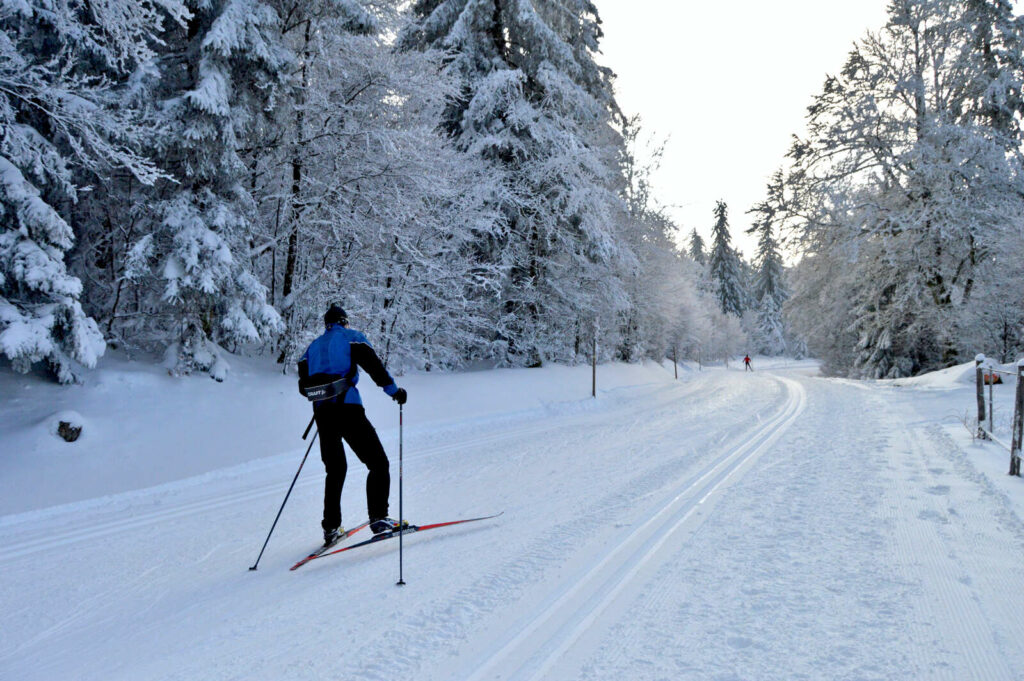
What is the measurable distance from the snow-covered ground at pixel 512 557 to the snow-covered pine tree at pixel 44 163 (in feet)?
3.75

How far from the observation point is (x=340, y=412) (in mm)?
4551

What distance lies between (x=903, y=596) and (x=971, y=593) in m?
0.40

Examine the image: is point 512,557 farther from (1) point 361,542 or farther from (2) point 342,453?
(2) point 342,453

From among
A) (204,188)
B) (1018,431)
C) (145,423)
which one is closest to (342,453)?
(145,423)

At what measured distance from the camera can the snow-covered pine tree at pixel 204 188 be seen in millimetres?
8469

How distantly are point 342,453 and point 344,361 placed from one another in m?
0.77

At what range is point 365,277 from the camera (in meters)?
12.2

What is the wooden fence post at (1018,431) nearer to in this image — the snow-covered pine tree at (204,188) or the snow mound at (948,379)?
the snow-covered pine tree at (204,188)

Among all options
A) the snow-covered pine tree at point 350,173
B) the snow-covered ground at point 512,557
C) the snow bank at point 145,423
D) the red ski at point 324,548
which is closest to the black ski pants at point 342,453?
the red ski at point 324,548

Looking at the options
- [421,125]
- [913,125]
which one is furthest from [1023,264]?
[421,125]

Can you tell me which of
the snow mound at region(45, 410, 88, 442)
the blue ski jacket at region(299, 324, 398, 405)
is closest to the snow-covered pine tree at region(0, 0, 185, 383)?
the snow mound at region(45, 410, 88, 442)

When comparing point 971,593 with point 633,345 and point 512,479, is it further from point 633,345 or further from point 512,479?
point 633,345

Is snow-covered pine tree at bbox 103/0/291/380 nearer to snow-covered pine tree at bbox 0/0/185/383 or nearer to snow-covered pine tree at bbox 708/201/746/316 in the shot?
snow-covered pine tree at bbox 0/0/185/383

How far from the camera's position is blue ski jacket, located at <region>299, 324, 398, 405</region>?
4.50 meters
